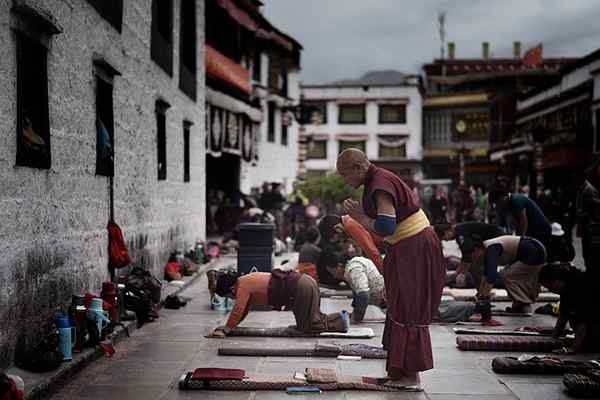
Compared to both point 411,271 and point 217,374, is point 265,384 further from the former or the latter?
point 411,271

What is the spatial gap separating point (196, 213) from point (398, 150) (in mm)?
40182

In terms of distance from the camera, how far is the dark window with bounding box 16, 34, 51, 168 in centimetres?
690

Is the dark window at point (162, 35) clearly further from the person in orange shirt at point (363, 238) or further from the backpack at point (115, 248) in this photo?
the person in orange shirt at point (363, 238)

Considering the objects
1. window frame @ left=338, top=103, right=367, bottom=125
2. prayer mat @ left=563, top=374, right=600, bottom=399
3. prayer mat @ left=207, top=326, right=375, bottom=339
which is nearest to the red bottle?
prayer mat @ left=207, top=326, right=375, bottom=339

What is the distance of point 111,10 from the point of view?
10203 millimetres

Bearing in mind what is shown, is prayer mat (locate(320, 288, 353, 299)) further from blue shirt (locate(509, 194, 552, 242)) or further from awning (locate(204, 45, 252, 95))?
awning (locate(204, 45, 252, 95))

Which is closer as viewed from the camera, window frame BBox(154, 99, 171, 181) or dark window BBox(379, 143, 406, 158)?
window frame BBox(154, 99, 171, 181)

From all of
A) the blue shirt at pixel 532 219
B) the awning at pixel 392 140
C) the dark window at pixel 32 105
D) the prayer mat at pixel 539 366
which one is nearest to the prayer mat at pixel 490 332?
the prayer mat at pixel 539 366

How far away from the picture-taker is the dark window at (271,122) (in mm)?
33562

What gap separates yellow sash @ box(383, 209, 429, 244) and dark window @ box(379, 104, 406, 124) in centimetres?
5136

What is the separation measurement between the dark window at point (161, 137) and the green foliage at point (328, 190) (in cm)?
1770

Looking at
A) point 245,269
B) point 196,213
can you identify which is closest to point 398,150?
point 196,213

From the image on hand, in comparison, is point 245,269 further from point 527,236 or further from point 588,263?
point 588,263

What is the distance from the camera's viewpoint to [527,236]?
11.7 meters
